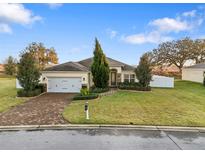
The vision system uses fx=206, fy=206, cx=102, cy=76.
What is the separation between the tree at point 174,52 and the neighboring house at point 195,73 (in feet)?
17.0

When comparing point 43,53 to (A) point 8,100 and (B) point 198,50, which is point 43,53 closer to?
(B) point 198,50

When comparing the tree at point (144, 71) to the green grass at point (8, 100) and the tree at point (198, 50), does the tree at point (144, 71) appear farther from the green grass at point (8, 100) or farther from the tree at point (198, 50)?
the tree at point (198, 50)

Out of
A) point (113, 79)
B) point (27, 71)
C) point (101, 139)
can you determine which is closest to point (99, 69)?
point (113, 79)

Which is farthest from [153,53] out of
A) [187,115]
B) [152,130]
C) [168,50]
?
[152,130]

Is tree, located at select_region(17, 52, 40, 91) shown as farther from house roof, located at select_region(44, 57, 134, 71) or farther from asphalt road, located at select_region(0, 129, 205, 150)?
asphalt road, located at select_region(0, 129, 205, 150)

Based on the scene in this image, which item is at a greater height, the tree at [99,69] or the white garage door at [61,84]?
the tree at [99,69]

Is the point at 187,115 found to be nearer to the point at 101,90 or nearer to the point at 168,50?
the point at 101,90

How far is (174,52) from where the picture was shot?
3997 cm

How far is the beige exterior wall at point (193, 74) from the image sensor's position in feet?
101

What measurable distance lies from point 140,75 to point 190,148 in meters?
16.0

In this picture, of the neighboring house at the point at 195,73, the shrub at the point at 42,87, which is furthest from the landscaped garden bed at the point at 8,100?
the neighboring house at the point at 195,73

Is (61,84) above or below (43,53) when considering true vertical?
below

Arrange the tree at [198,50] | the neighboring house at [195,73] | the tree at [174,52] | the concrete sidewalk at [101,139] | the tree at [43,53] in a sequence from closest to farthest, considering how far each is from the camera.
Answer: the concrete sidewalk at [101,139] < the neighboring house at [195,73] < the tree at [198,50] < the tree at [174,52] < the tree at [43,53]

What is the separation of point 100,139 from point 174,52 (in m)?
36.7
